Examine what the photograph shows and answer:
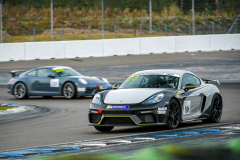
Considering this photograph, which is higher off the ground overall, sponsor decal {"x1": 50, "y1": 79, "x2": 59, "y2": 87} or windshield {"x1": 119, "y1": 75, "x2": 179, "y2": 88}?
windshield {"x1": 119, "y1": 75, "x2": 179, "y2": 88}

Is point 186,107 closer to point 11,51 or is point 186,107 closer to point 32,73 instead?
point 32,73

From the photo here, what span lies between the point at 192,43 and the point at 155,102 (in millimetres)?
22947

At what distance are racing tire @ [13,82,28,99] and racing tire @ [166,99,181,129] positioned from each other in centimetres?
1046

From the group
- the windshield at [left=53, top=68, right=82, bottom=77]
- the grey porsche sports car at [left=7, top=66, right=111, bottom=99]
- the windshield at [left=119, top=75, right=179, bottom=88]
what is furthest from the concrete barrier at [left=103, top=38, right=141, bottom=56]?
the windshield at [left=119, top=75, right=179, bottom=88]

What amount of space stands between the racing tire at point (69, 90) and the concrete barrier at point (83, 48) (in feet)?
39.1

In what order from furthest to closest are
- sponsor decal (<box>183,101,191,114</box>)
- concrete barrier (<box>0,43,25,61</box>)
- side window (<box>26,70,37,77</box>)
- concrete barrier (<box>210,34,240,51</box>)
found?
1. concrete barrier (<box>210,34,240,51</box>)
2. concrete barrier (<box>0,43,25,61</box>)
3. side window (<box>26,70,37,77</box>)
4. sponsor decal (<box>183,101,191,114</box>)

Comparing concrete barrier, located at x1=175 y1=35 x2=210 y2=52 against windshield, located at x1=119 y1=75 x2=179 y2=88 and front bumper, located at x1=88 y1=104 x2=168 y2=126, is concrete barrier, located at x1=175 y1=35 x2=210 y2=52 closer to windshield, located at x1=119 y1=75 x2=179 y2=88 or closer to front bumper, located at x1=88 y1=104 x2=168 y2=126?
windshield, located at x1=119 y1=75 x2=179 y2=88

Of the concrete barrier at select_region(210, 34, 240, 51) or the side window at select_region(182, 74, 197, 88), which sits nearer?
the side window at select_region(182, 74, 197, 88)

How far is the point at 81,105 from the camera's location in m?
14.7

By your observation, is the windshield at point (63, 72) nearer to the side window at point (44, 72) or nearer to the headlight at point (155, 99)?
the side window at point (44, 72)

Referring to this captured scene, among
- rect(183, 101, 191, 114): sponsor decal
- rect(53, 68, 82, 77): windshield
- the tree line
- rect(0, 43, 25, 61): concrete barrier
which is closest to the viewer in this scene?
rect(183, 101, 191, 114): sponsor decal

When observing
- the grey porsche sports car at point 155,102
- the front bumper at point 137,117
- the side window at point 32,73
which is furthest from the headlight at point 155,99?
the side window at point 32,73

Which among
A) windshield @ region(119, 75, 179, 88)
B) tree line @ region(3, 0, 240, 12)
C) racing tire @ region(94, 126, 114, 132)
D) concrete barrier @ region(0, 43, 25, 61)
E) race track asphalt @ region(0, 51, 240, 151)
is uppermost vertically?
tree line @ region(3, 0, 240, 12)

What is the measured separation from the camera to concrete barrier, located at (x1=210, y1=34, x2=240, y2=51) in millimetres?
30722
